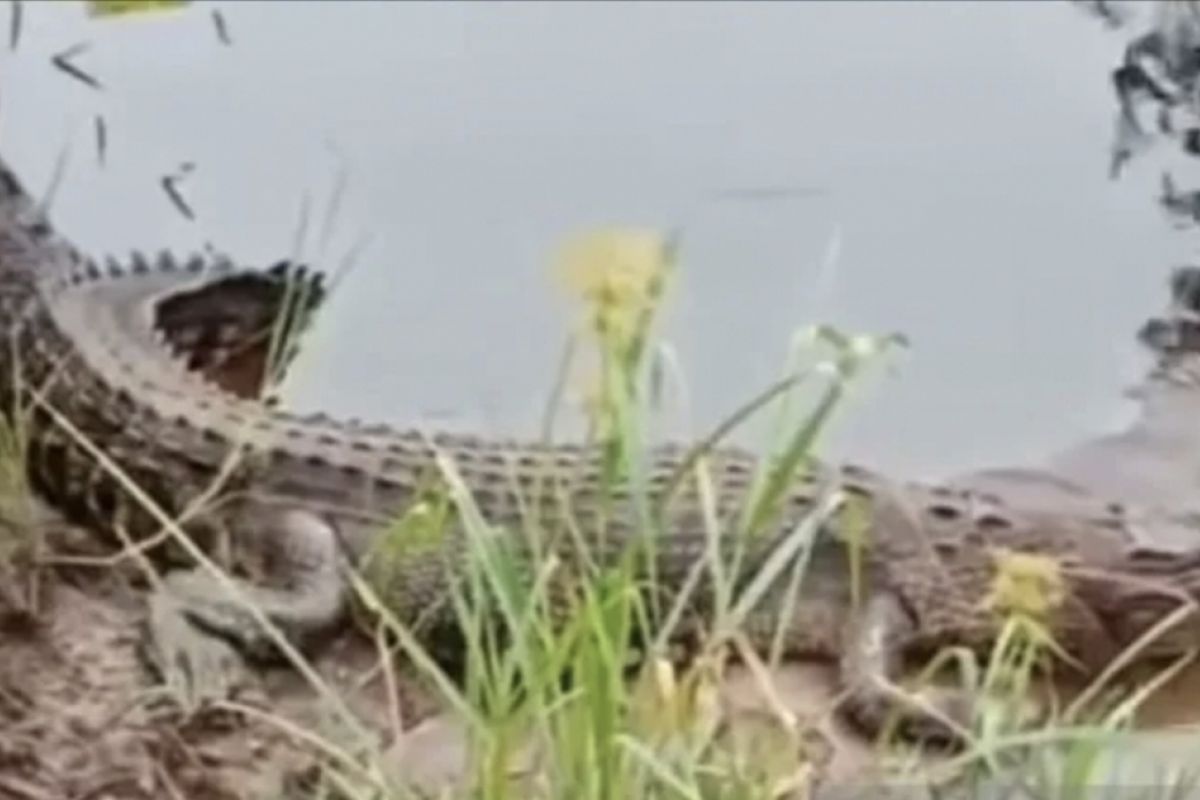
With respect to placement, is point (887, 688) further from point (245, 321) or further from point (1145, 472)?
point (245, 321)

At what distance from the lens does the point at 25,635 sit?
58.7 inches

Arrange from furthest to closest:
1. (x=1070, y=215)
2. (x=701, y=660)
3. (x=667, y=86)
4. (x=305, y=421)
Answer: (x=667, y=86)
(x=1070, y=215)
(x=305, y=421)
(x=701, y=660)

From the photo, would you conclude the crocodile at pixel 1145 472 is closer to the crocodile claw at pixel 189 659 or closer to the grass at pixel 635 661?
the grass at pixel 635 661

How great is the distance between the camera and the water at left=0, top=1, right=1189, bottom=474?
1.60 metres

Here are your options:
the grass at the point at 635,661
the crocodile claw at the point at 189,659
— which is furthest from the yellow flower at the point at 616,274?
the crocodile claw at the point at 189,659

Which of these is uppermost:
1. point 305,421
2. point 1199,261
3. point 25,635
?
point 1199,261

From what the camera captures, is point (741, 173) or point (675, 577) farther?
point (741, 173)

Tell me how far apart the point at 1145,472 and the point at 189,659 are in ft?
1.71

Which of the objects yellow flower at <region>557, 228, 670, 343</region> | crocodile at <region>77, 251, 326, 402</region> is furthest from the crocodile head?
yellow flower at <region>557, 228, 670, 343</region>

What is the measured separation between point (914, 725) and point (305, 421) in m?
0.39

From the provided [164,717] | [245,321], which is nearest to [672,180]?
[245,321]

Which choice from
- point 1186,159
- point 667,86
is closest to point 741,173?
point 667,86

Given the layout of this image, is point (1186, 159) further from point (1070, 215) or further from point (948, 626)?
point (948, 626)

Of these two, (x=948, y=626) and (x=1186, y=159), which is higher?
(x=1186, y=159)
